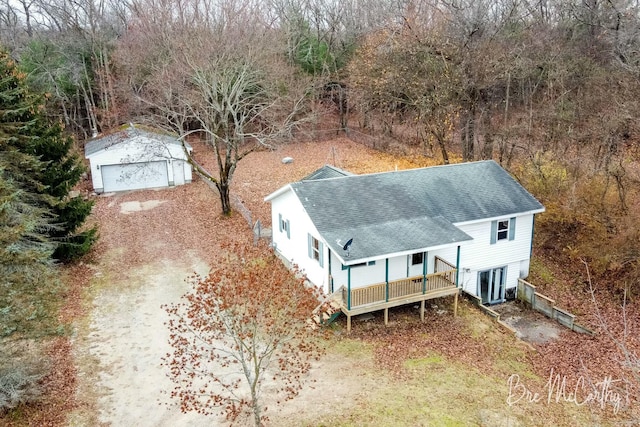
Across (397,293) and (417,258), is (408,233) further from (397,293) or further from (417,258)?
(397,293)

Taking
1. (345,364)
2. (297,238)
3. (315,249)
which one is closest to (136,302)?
(297,238)

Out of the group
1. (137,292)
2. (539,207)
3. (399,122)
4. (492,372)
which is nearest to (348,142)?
(399,122)

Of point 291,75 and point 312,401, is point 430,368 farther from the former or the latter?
point 291,75

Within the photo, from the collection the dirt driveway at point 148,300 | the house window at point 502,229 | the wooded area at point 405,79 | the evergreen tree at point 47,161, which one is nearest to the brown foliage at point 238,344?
the dirt driveway at point 148,300

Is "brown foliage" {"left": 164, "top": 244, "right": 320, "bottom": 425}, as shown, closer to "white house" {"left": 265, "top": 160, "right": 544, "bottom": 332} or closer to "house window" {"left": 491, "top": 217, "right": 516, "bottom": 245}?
"white house" {"left": 265, "top": 160, "right": 544, "bottom": 332}

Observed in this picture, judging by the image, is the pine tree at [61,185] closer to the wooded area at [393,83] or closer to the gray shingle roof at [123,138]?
the wooded area at [393,83]

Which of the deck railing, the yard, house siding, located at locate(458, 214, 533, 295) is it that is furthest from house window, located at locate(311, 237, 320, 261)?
house siding, located at locate(458, 214, 533, 295)
